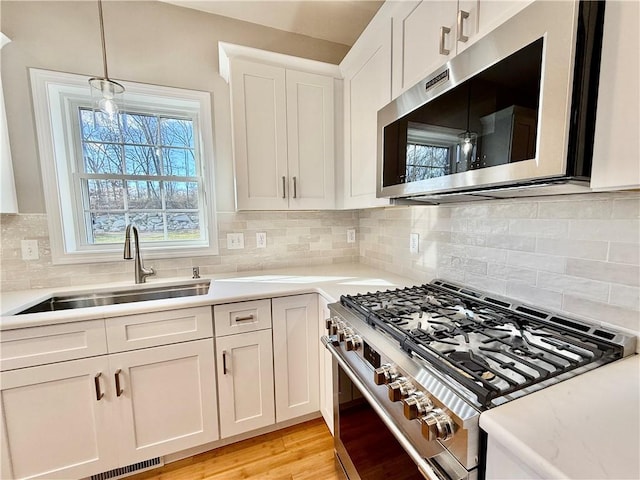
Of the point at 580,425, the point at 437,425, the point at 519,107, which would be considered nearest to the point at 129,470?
the point at 437,425

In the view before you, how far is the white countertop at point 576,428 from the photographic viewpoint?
45cm

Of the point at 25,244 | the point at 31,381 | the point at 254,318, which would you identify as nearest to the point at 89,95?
the point at 25,244

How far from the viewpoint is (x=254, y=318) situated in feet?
5.03

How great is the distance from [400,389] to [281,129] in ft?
5.20

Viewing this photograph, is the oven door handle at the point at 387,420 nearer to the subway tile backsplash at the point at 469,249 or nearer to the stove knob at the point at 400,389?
the stove knob at the point at 400,389

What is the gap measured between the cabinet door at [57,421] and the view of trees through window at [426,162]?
64.3 inches

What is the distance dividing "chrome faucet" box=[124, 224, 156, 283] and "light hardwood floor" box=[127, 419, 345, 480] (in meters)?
1.06

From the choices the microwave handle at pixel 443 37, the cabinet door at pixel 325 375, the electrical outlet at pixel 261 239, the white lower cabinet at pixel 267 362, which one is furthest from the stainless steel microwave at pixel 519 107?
the electrical outlet at pixel 261 239

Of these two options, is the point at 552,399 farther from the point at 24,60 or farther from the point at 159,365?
the point at 24,60

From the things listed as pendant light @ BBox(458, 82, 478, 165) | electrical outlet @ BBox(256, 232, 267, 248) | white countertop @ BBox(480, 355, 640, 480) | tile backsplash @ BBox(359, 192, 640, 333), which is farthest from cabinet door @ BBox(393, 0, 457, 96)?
electrical outlet @ BBox(256, 232, 267, 248)

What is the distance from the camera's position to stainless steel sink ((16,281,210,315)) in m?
1.58

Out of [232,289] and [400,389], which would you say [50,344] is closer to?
[232,289]

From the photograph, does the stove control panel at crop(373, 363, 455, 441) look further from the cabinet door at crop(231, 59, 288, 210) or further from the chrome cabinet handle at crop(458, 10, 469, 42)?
the cabinet door at crop(231, 59, 288, 210)

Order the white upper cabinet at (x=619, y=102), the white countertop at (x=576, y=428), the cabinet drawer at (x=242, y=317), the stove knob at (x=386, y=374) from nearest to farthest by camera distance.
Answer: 1. the white countertop at (x=576, y=428)
2. the white upper cabinet at (x=619, y=102)
3. the stove knob at (x=386, y=374)
4. the cabinet drawer at (x=242, y=317)
